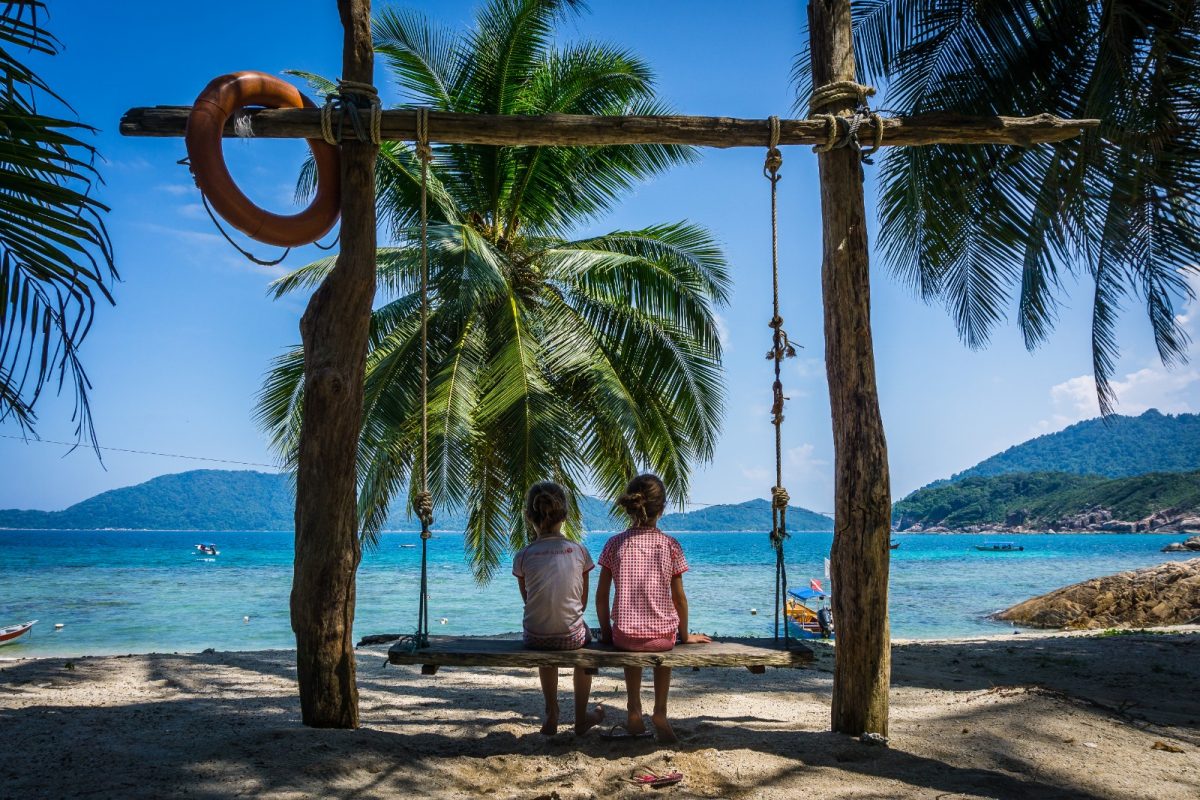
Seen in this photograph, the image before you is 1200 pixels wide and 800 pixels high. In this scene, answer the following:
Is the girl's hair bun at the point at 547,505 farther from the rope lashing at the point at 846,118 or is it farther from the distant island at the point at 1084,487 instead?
the distant island at the point at 1084,487

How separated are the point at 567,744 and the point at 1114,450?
117286 mm

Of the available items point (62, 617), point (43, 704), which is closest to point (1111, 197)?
point (43, 704)

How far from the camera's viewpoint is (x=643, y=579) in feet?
13.3

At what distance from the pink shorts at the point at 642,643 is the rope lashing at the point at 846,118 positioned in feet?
8.67

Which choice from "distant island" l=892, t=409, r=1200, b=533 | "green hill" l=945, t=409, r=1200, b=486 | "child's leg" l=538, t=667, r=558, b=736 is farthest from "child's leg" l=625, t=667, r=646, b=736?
"green hill" l=945, t=409, r=1200, b=486

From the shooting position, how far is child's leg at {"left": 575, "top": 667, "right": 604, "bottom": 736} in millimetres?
4137

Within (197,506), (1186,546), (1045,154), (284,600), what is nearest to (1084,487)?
(1186,546)

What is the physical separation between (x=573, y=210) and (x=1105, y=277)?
674 centimetres

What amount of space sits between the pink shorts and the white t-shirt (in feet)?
0.84

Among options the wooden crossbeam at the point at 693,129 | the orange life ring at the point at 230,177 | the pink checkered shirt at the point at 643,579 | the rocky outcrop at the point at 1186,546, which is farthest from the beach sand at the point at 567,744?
the rocky outcrop at the point at 1186,546

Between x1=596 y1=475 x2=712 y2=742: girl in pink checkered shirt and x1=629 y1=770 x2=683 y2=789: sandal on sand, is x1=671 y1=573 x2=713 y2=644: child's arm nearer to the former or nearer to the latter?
x1=596 y1=475 x2=712 y2=742: girl in pink checkered shirt

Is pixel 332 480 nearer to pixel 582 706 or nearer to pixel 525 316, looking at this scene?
pixel 582 706

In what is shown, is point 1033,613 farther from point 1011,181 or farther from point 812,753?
point 812,753

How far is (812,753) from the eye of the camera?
12.8ft
